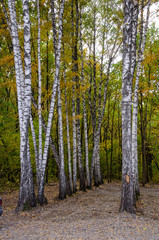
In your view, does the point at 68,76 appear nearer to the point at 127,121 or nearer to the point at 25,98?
the point at 25,98

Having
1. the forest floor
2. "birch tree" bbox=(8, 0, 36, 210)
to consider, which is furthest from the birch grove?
the forest floor

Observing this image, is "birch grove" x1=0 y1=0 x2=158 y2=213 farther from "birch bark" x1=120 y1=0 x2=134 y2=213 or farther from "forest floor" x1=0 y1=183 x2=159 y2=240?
"forest floor" x1=0 y1=183 x2=159 y2=240

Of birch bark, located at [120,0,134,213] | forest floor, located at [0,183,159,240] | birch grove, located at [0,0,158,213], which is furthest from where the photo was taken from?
birch grove, located at [0,0,158,213]

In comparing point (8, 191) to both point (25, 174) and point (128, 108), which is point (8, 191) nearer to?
point (25, 174)

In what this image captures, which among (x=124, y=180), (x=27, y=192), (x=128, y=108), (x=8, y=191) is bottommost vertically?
(x=8, y=191)

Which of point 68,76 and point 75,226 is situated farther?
point 68,76

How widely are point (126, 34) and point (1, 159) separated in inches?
412

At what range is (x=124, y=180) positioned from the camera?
590 cm

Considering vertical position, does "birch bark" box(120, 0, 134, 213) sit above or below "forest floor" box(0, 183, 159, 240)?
above

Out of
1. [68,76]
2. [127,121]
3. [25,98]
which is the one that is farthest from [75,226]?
[68,76]

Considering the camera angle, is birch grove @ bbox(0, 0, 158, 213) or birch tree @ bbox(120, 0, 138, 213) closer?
birch tree @ bbox(120, 0, 138, 213)

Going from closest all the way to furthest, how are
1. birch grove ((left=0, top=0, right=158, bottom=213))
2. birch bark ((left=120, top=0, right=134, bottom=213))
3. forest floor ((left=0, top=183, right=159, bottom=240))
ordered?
1. forest floor ((left=0, top=183, right=159, bottom=240))
2. birch bark ((left=120, top=0, right=134, bottom=213))
3. birch grove ((left=0, top=0, right=158, bottom=213))

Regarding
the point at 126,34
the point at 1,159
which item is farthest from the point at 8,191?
the point at 126,34

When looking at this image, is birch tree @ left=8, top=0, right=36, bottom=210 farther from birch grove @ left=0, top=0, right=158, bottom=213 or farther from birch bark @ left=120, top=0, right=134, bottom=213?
birch bark @ left=120, top=0, right=134, bottom=213
